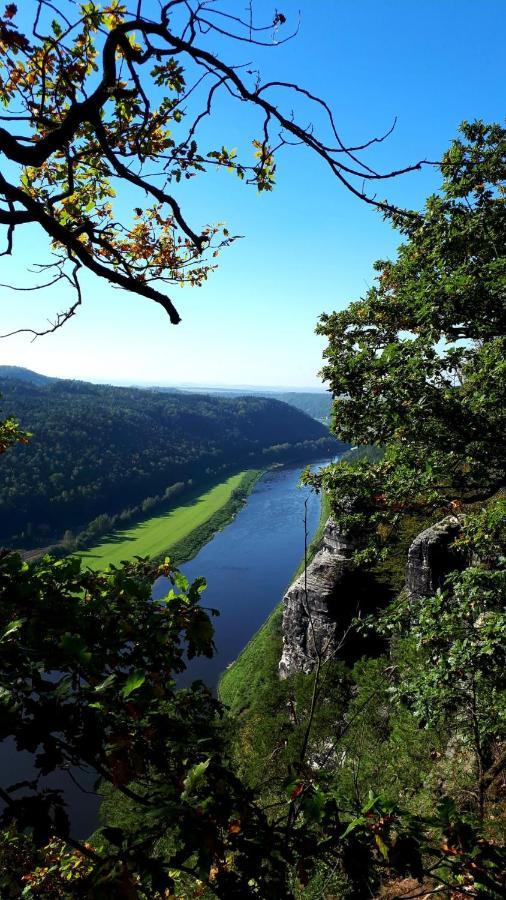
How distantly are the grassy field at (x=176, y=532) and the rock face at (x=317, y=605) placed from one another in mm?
46877

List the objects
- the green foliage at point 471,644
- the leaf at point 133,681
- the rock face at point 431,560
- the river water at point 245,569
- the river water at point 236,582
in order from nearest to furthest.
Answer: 1. the leaf at point 133,681
2. the green foliage at point 471,644
3. the rock face at point 431,560
4. the river water at point 236,582
5. the river water at point 245,569

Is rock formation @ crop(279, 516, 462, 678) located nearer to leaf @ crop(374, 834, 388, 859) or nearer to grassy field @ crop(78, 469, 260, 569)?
leaf @ crop(374, 834, 388, 859)

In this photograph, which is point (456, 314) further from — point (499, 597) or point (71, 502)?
point (71, 502)

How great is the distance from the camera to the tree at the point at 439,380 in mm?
8312

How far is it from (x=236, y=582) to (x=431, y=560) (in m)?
56.4

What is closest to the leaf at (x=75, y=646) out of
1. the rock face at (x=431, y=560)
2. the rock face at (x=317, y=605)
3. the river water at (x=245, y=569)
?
the rock face at (x=431, y=560)

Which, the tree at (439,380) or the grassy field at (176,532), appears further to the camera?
the grassy field at (176,532)

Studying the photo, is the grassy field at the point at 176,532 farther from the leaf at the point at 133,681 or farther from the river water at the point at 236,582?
the leaf at the point at 133,681

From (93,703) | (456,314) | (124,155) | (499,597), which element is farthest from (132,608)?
(456,314)

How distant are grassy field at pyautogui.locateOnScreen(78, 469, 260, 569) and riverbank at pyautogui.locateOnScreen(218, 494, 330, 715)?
29383 mm

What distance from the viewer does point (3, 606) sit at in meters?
3.54

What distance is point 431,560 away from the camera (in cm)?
2312

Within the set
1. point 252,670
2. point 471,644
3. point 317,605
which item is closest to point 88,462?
point 252,670

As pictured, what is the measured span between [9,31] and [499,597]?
885cm
